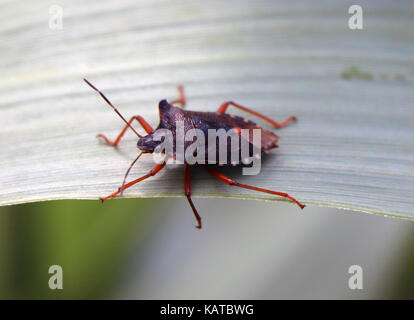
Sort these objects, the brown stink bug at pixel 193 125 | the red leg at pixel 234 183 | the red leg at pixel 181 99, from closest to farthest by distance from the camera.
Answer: the red leg at pixel 234 183 → the brown stink bug at pixel 193 125 → the red leg at pixel 181 99

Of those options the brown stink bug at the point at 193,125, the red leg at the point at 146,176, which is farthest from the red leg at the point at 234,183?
the red leg at the point at 146,176

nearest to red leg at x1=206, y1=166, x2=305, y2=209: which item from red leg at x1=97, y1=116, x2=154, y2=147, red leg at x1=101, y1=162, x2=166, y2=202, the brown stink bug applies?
the brown stink bug

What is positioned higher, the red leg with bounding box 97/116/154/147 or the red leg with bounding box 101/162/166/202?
the red leg with bounding box 97/116/154/147

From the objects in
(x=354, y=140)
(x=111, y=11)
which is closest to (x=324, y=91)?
(x=354, y=140)

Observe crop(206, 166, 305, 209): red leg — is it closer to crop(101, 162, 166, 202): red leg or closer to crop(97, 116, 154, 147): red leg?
crop(101, 162, 166, 202): red leg

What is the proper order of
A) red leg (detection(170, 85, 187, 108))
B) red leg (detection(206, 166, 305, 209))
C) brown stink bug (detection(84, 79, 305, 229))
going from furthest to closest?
red leg (detection(170, 85, 187, 108)) < brown stink bug (detection(84, 79, 305, 229)) < red leg (detection(206, 166, 305, 209))

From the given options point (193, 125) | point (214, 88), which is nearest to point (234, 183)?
point (193, 125)

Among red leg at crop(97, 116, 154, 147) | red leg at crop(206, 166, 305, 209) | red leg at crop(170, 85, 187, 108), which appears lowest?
red leg at crop(206, 166, 305, 209)

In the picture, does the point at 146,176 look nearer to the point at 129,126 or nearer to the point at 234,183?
the point at 129,126

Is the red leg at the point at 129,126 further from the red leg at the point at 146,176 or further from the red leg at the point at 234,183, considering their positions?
the red leg at the point at 234,183

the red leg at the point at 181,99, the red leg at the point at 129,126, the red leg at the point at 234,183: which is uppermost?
the red leg at the point at 181,99
